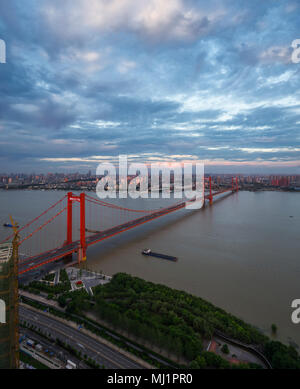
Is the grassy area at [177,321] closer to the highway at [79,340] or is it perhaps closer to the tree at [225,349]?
the tree at [225,349]

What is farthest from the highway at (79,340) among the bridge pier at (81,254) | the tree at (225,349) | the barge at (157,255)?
the barge at (157,255)

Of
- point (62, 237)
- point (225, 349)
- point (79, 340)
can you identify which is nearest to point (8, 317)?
point (79, 340)

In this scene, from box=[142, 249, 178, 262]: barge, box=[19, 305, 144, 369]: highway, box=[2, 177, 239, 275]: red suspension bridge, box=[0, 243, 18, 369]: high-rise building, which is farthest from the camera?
box=[142, 249, 178, 262]: barge

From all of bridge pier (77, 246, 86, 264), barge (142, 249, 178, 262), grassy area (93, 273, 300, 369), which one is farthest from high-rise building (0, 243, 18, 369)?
barge (142, 249, 178, 262)

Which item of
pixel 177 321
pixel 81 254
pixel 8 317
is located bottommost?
pixel 177 321

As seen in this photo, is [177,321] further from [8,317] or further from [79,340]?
[8,317]

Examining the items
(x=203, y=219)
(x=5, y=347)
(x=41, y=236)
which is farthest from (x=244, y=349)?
(x=203, y=219)

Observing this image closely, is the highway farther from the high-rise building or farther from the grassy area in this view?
the high-rise building
